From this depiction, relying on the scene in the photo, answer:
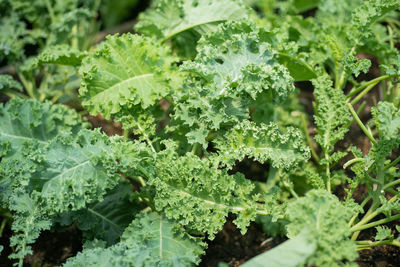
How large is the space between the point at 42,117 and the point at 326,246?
166cm

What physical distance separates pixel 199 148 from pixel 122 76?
595 mm

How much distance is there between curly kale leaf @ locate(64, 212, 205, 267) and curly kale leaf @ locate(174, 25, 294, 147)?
1.50ft

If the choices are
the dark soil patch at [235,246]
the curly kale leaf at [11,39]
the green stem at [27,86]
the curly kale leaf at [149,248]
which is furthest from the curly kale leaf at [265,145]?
the curly kale leaf at [11,39]

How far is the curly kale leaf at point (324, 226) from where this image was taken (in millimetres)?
1477

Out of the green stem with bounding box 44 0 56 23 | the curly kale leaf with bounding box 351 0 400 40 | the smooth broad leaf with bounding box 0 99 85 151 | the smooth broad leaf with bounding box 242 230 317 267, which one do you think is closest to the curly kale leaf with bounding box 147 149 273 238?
the smooth broad leaf with bounding box 242 230 317 267

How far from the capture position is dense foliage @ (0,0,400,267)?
172 cm

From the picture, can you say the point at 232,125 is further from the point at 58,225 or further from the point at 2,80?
the point at 2,80

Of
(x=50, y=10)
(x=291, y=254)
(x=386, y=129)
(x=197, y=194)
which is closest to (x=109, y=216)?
(x=197, y=194)

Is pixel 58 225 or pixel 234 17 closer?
pixel 58 225

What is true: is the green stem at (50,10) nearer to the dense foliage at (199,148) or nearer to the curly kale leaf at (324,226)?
the dense foliage at (199,148)

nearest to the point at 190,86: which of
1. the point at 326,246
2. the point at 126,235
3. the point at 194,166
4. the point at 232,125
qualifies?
the point at 232,125

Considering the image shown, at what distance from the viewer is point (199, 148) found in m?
2.22

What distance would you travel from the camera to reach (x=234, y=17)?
2.32m

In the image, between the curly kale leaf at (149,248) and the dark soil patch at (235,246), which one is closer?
the curly kale leaf at (149,248)
